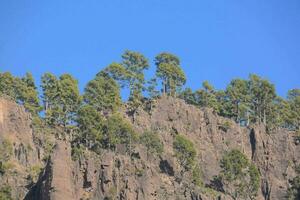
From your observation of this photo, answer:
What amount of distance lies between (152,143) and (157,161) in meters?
2.92

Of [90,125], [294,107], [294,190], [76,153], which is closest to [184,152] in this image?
[90,125]

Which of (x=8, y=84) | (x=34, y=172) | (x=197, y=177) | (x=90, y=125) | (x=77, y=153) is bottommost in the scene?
(x=197, y=177)

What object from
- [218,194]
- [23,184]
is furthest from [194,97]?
[23,184]

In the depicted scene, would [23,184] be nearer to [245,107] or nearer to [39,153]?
[39,153]

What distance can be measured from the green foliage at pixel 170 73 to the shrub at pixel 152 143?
24.8m

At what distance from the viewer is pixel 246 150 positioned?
545ft

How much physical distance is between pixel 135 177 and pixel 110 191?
14.0 feet

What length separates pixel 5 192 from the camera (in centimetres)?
13575

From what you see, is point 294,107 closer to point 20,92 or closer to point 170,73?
point 170,73

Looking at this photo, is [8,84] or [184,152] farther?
[8,84]

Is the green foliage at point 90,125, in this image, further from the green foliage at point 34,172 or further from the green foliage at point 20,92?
the green foliage at point 20,92

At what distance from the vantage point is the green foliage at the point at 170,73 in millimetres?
177250

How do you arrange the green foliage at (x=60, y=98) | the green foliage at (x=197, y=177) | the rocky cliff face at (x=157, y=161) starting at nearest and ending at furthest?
the rocky cliff face at (x=157, y=161)
the green foliage at (x=197, y=177)
the green foliage at (x=60, y=98)

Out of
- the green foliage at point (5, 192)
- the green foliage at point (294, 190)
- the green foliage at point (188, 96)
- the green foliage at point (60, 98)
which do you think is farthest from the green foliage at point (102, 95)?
the green foliage at point (294, 190)
